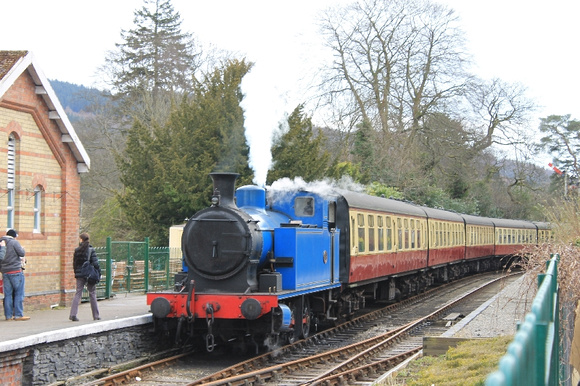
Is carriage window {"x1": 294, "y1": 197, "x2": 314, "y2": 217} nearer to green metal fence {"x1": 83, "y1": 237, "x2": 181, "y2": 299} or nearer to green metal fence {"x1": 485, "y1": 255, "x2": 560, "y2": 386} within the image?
green metal fence {"x1": 83, "y1": 237, "x2": 181, "y2": 299}

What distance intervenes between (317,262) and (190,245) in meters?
2.46

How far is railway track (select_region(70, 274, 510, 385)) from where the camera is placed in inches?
380

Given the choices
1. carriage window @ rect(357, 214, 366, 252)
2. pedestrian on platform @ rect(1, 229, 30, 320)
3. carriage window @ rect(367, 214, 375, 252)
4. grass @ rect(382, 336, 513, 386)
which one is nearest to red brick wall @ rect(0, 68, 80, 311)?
pedestrian on platform @ rect(1, 229, 30, 320)

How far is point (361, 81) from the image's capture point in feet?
114

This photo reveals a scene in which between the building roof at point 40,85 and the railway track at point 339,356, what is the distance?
18.1 ft

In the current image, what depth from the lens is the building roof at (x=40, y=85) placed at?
41.2 feet

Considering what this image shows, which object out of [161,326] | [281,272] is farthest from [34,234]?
[281,272]

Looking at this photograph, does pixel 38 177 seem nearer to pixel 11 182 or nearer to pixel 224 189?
pixel 11 182

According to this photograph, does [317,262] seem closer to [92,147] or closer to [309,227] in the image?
[309,227]

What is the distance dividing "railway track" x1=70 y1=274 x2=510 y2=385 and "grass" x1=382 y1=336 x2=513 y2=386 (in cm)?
85

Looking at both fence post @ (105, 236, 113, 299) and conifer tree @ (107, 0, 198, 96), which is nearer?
fence post @ (105, 236, 113, 299)

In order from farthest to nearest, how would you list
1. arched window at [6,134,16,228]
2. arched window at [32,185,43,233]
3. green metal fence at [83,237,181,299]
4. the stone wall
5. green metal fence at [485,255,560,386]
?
green metal fence at [83,237,181,299], arched window at [32,185,43,233], arched window at [6,134,16,228], the stone wall, green metal fence at [485,255,560,386]

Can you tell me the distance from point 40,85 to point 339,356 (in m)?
7.77

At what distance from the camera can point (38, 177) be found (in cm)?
1386
